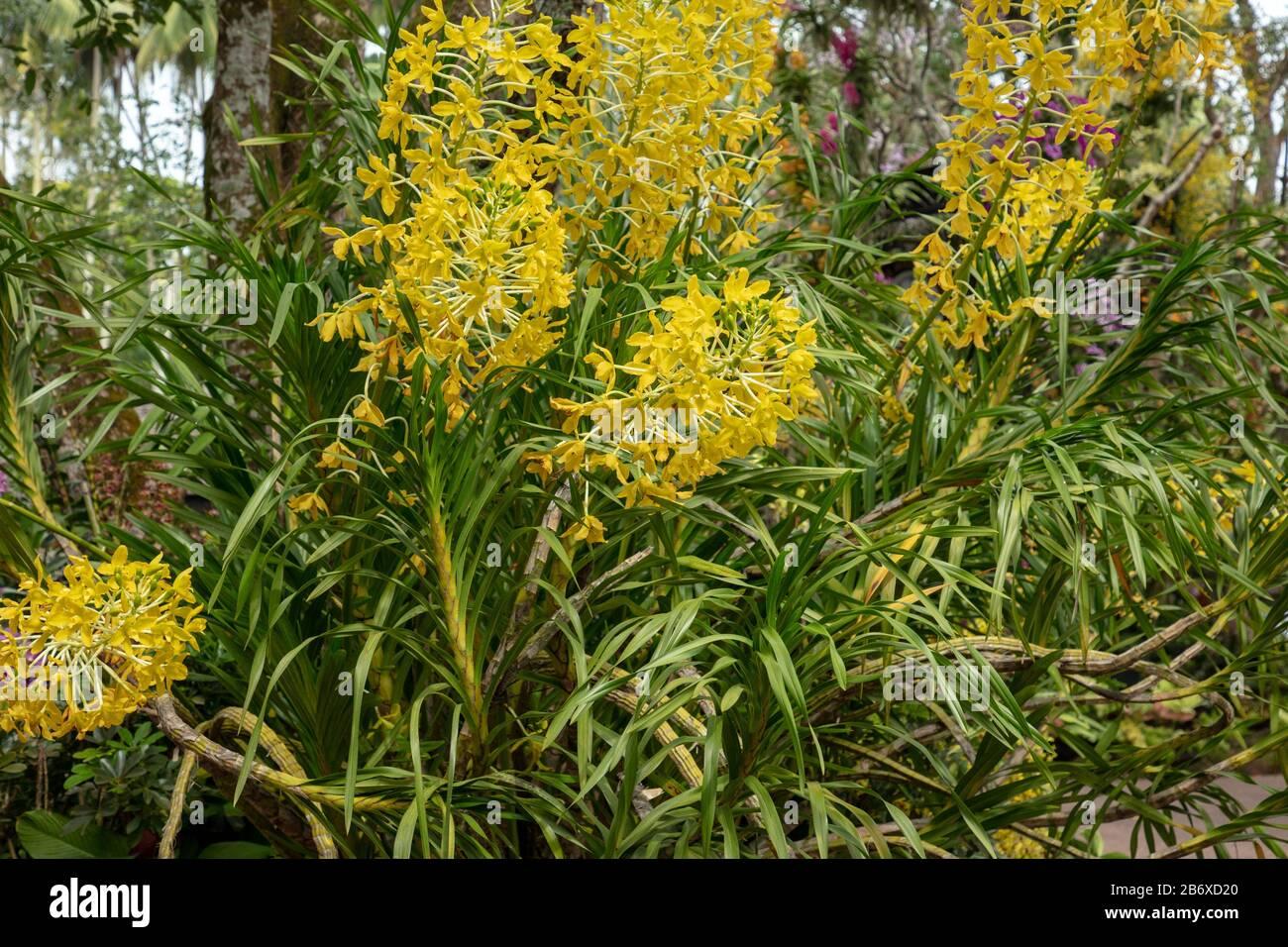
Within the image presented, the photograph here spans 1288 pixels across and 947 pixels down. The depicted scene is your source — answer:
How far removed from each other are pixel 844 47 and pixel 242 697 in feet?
13.9

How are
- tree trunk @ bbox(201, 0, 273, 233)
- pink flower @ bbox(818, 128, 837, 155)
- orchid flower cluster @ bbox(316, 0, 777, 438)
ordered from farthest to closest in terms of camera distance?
tree trunk @ bbox(201, 0, 273, 233)
pink flower @ bbox(818, 128, 837, 155)
orchid flower cluster @ bbox(316, 0, 777, 438)

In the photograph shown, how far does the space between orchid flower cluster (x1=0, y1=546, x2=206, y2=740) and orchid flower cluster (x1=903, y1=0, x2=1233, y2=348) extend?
119 centimetres

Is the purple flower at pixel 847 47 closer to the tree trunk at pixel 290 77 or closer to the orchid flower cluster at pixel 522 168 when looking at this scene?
the tree trunk at pixel 290 77

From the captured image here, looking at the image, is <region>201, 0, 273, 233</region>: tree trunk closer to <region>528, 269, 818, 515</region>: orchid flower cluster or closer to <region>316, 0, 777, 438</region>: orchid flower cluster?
<region>316, 0, 777, 438</region>: orchid flower cluster

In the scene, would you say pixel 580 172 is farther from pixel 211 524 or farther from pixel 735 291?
pixel 211 524

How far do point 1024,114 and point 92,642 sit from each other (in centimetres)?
152

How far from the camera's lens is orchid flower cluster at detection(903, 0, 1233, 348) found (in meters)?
1.74

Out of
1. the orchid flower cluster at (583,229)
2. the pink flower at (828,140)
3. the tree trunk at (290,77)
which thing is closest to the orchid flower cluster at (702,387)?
the orchid flower cluster at (583,229)

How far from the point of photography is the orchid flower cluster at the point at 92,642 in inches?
58.1

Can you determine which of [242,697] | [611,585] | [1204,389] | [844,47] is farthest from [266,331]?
[844,47]

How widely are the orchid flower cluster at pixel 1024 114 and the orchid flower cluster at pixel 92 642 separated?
3.91 feet

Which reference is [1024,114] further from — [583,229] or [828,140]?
[828,140]

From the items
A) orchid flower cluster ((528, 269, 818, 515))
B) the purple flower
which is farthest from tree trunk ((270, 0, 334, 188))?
the purple flower

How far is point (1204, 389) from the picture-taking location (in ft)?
7.13
